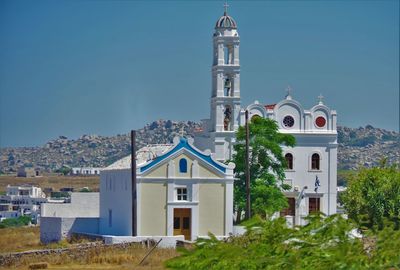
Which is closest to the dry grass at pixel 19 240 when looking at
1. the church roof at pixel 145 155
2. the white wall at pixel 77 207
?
the white wall at pixel 77 207

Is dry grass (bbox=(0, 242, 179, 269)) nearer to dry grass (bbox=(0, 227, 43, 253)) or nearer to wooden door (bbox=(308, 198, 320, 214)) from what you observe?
dry grass (bbox=(0, 227, 43, 253))

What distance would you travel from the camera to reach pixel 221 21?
263 ft

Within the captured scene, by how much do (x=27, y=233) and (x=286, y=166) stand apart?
1682 centimetres

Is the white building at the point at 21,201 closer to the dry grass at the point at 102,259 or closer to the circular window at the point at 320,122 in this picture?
the circular window at the point at 320,122

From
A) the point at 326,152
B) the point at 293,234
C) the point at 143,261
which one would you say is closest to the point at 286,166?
the point at 326,152

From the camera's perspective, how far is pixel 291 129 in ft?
267

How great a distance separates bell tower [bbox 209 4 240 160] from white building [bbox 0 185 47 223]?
65.1 metres

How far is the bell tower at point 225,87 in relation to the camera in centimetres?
7994

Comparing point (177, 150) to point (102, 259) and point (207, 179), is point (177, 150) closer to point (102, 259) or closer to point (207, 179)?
point (207, 179)

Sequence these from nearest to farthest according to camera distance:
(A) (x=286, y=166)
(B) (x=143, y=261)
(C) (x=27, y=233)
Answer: (B) (x=143, y=261)
(A) (x=286, y=166)
(C) (x=27, y=233)

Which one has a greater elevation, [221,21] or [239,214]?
[221,21]

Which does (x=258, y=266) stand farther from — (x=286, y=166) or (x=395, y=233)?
(x=286, y=166)

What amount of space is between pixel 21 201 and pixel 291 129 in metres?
94.7

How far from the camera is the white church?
6969cm
